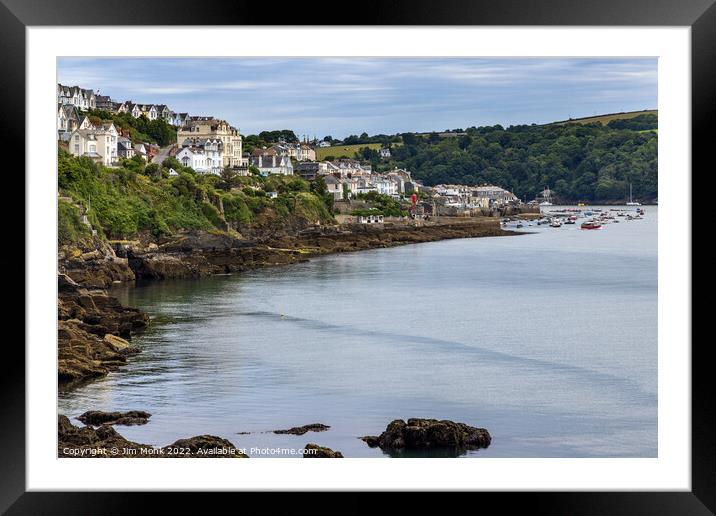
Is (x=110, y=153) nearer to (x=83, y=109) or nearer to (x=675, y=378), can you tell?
(x=83, y=109)

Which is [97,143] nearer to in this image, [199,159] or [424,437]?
[199,159]

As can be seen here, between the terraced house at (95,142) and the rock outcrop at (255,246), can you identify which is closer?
the rock outcrop at (255,246)

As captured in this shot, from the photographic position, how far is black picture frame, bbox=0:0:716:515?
238 centimetres

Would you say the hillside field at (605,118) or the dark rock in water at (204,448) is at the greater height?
the hillside field at (605,118)

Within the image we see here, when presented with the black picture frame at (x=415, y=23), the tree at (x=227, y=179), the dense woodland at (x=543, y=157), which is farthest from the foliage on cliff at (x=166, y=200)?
the black picture frame at (x=415, y=23)

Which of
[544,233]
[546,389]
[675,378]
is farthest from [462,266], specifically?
[675,378]

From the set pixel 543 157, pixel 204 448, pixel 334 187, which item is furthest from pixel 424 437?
pixel 334 187

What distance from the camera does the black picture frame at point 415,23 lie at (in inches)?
93.9

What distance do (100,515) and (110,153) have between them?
1520cm

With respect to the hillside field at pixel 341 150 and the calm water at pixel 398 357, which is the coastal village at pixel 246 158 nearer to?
the hillside field at pixel 341 150

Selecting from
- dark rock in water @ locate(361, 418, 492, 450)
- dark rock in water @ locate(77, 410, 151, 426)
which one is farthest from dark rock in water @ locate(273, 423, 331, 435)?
dark rock in water @ locate(77, 410, 151, 426)

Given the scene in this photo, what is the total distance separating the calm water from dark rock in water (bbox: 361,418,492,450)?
92mm

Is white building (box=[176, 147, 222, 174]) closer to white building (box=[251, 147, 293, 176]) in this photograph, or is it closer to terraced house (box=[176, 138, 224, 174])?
terraced house (box=[176, 138, 224, 174])

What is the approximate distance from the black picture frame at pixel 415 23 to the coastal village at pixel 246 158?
14.2 m
